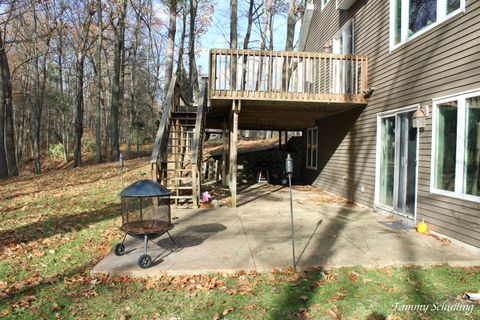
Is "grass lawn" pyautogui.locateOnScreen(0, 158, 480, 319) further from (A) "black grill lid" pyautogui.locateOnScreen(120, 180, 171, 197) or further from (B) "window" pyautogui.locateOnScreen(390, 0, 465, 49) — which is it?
(B) "window" pyautogui.locateOnScreen(390, 0, 465, 49)

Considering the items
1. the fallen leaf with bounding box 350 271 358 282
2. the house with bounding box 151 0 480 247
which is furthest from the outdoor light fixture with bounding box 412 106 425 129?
the fallen leaf with bounding box 350 271 358 282

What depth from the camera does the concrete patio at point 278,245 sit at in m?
4.38

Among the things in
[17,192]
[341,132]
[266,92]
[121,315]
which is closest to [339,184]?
[341,132]

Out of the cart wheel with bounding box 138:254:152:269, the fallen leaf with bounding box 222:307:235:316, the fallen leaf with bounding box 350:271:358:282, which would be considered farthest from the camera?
the cart wheel with bounding box 138:254:152:269

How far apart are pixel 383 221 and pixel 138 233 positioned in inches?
193

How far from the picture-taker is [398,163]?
23.2 feet

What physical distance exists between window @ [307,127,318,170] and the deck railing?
182 inches

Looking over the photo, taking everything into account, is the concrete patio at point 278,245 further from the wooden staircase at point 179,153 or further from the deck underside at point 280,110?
the deck underside at point 280,110

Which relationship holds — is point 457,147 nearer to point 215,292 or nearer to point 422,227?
point 422,227

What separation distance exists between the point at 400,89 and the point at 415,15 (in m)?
1.40

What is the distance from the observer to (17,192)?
1016 centimetres

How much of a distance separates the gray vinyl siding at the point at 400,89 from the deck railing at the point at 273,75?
58 centimetres

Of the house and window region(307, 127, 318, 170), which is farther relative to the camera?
window region(307, 127, 318, 170)

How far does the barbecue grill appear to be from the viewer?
14.0ft
